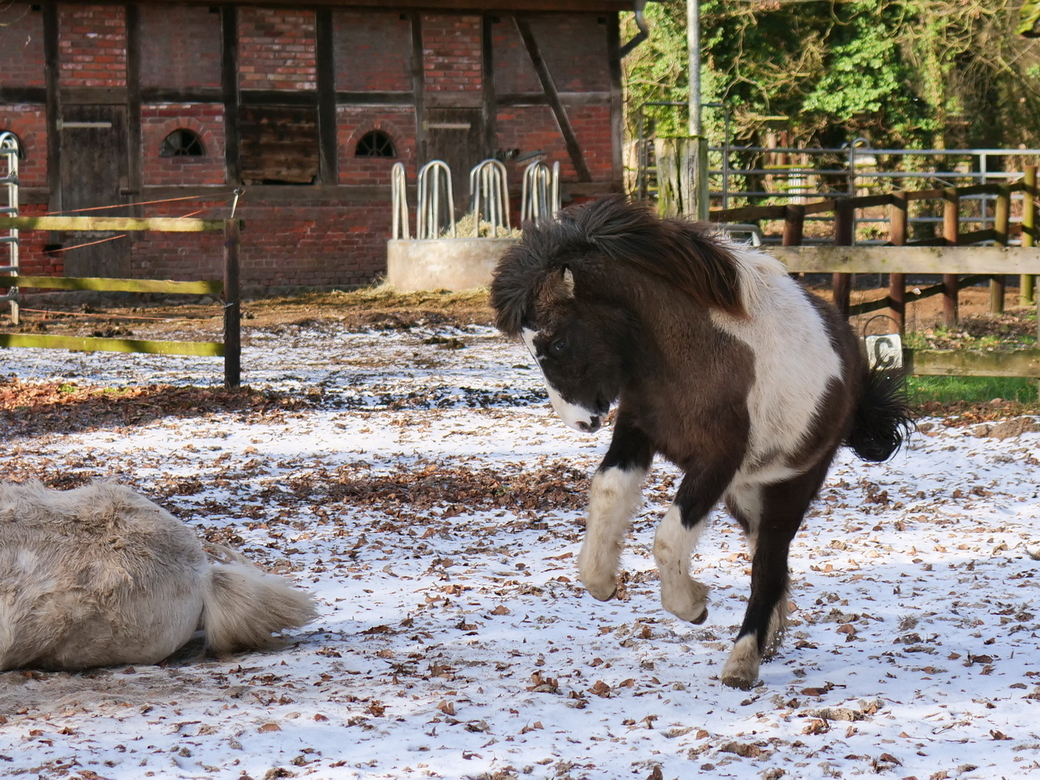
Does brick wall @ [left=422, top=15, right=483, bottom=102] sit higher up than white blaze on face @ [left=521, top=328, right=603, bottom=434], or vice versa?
brick wall @ [left=422, top=15, right=483, bottom=102]

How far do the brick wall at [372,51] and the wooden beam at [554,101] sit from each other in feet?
5.71

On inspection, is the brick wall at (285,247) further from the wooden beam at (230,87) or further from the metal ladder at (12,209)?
the metal ladder at (12,209)

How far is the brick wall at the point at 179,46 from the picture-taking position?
54.6ft

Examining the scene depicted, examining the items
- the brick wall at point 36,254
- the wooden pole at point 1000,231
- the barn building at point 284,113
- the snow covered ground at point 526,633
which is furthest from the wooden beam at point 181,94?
the wooden pole at point 1000,231

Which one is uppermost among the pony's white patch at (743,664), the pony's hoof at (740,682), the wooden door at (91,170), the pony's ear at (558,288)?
the wooden door at (91,170)

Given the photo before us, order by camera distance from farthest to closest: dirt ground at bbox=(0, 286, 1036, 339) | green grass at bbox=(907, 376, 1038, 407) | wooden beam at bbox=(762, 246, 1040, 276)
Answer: dirt ground at bbox=(0, 286, 1036, 339), green grass at bbox=(907, 376, 1038, 407), wooden beam at bbox=(762, 246, 1040, 276)

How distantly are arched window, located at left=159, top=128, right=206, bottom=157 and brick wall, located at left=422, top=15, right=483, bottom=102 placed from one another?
3416 mm

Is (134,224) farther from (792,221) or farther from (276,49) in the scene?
(276,49)

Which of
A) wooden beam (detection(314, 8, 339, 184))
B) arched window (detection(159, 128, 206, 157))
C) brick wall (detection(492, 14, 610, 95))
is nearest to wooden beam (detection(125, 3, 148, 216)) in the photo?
arched window (detection(159, 128, 206, 157))

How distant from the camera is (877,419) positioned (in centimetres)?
431

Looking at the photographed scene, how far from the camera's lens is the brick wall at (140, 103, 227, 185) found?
16688mm

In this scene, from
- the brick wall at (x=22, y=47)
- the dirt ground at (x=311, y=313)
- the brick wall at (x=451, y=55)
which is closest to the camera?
the dirt ground at (x=311, y=313)

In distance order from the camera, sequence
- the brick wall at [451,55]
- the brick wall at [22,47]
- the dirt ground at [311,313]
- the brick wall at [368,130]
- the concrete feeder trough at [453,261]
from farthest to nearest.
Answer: the brick wall at [451,55] < the brick wall at [368,130] < the brick wall at [22,47] < the concrete feeder trough at [453,261] < the dirt ground at [311,313]

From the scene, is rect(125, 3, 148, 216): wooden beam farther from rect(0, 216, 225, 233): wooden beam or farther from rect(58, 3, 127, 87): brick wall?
rect(0, 216, 225, 233): wooden beam
